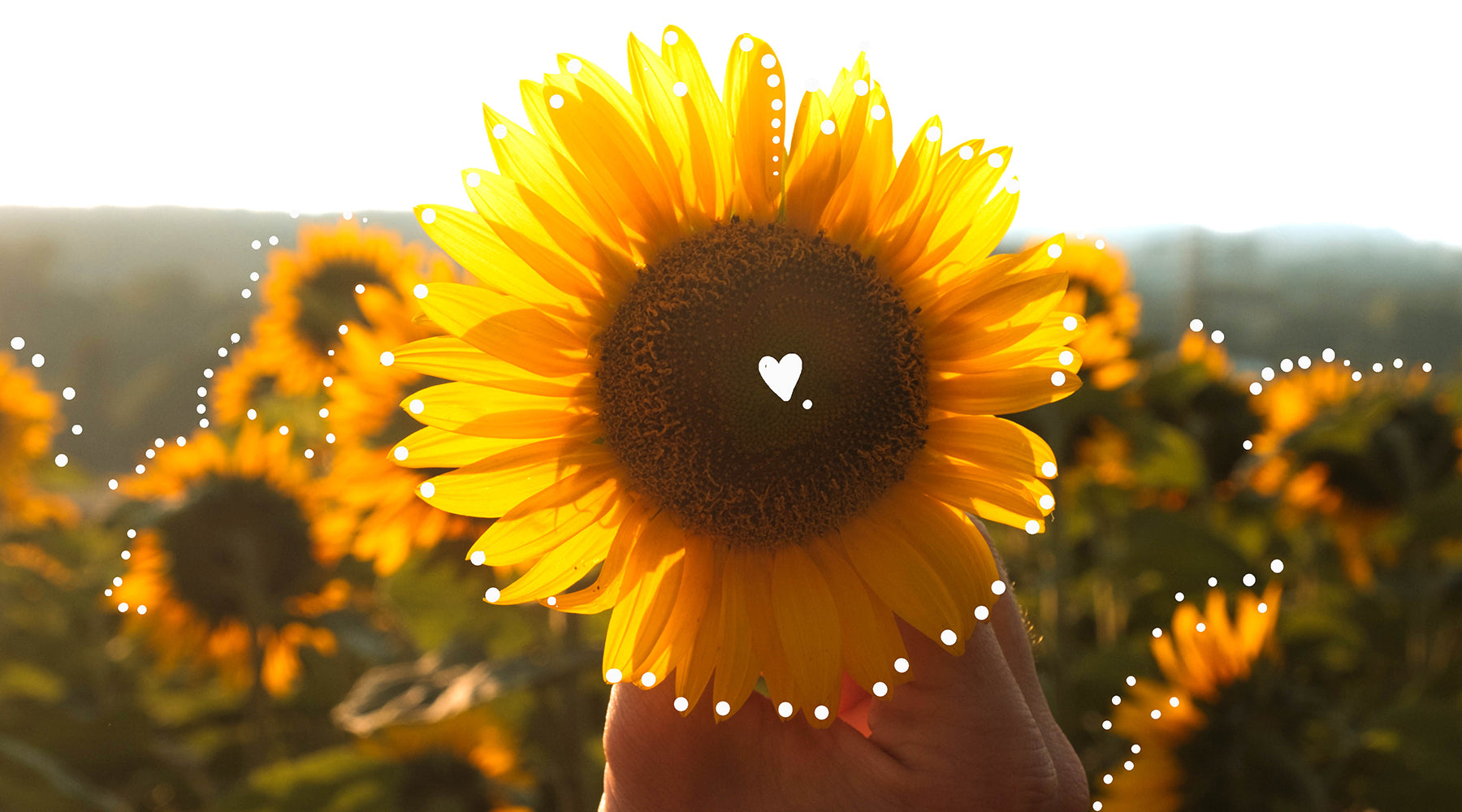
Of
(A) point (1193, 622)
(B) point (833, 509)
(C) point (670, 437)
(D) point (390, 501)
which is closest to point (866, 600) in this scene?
(B) point (833, 509)

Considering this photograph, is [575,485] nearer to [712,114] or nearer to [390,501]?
[712,114]

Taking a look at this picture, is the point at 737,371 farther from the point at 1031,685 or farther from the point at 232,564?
the point at 232,564

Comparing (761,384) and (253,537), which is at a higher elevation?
(761,384)

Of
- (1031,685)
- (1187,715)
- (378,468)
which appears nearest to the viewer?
(1031,685)

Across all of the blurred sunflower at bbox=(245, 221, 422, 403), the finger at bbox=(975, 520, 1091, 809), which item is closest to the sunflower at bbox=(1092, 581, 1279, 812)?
the finger at bbox=(975, 520, 1091, 809)

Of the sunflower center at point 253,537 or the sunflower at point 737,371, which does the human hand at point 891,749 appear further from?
the sunflower center at point 253,537

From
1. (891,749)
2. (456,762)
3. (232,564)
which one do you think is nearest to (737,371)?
(891,749)
